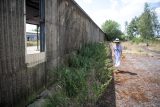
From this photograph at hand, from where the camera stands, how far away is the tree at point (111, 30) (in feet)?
265

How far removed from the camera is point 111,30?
83.9 meters

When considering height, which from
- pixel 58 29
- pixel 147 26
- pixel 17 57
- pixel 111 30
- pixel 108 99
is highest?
pixel 111 30

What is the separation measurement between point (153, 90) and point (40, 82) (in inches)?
149

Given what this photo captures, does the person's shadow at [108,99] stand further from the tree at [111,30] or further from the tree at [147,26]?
the tree at [111,30]

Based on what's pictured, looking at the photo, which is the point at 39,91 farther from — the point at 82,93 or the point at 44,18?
the point at 44,18

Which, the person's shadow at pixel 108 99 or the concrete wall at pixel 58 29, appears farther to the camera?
the concrete wall at pixel 58 29

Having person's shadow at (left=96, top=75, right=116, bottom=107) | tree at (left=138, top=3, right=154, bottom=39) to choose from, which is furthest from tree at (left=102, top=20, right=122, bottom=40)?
person's shadow at (left=96, top=75, right=116, bottom=107)

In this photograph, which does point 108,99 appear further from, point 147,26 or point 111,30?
point 111,30

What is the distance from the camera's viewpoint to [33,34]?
44812 mm

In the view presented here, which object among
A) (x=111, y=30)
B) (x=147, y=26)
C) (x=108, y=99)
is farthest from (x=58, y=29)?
(x=111, y=30)

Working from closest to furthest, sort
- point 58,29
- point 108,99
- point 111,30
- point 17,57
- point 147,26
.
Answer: point 17,57 → point 108,99 → point 58,29 → point 147,26 → point 111,30

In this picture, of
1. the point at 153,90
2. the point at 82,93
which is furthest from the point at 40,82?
the point at 153,90

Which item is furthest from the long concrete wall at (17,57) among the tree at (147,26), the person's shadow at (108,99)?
the tree at (147,26)

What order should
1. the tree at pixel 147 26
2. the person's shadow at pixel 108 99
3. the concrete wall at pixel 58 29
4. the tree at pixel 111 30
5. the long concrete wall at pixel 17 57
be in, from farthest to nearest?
the tree at pixel 111 30
the tree at pixel 147 26
the concrete wall at pixel 58 29
the person's shadow at pixel 108 99
the long concrete wall at pixel 17 57
